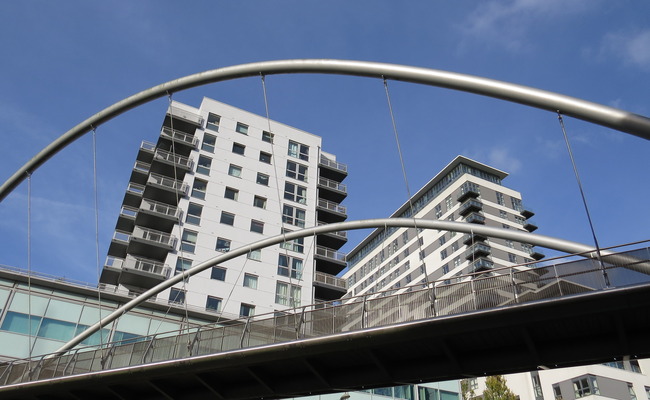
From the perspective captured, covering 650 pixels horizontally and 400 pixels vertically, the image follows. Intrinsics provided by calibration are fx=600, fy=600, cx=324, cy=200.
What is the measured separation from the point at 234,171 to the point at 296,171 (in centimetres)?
694

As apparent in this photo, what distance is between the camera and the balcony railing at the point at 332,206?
61.1 m

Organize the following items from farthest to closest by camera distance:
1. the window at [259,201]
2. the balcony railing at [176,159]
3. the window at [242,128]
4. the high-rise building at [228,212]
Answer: the window at [242,128]
the window at [259,201]
the balcony railing at [176,159]
the high-rise building at [228,212]

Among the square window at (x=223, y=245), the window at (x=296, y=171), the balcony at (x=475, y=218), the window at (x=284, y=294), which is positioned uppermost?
the balcony at (x=475, y=218)

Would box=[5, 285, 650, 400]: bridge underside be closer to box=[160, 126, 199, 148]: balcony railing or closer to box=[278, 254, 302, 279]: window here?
box=[278, 254, 302, 279]: window

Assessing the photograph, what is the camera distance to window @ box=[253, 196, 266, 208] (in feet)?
184

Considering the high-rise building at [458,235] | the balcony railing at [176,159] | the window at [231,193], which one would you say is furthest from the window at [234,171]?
the high-rise building at [458,235]

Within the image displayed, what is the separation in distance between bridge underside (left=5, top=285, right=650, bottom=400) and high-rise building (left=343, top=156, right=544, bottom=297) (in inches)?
2611

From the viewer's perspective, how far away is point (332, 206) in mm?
62000

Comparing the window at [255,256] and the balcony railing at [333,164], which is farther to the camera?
the balcony railing at [333,164]

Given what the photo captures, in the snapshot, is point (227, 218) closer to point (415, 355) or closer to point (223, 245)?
point (223, 245)

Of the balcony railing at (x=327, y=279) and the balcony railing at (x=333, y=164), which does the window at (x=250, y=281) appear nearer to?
the balcony railing at (x=327, y=279)

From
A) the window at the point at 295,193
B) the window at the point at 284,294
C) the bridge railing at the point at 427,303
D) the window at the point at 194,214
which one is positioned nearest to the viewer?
the bridge railing at the point at 427,303

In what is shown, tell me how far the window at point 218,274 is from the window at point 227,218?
552 centimetres

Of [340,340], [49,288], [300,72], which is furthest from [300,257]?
[340,340]
